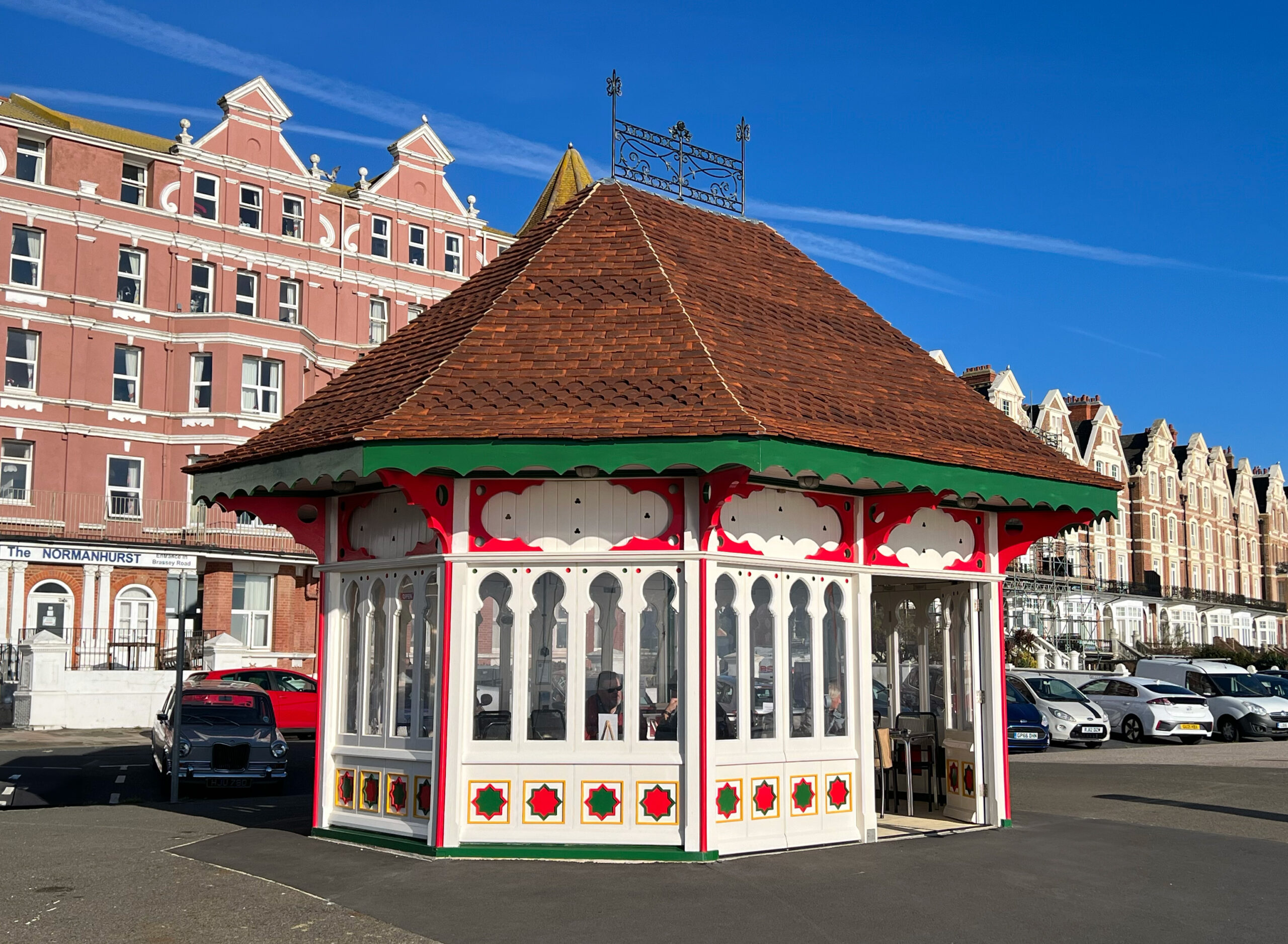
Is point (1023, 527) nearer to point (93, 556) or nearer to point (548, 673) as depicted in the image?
point (548, 673)

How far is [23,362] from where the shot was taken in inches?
1447

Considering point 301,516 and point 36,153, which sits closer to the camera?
point 301,516

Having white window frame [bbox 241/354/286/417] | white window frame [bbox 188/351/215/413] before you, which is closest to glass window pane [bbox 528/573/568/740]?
white window frame [bbox 241/354/286/417]

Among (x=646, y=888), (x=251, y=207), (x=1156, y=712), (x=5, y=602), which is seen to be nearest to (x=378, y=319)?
(x=251, y=207)

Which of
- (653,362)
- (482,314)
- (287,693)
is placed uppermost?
(482,314)

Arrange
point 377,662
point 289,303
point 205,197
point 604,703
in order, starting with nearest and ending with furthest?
point 604,703 < point 377,662 < point 205,197 < point 289,303

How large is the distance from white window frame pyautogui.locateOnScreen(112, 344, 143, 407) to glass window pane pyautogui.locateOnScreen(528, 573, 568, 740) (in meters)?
30.3

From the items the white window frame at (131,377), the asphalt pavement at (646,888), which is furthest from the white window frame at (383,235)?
the asphalt pavement at (646,888)

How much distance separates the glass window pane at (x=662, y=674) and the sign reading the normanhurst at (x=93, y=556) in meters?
25.6

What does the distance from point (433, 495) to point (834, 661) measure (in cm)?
400

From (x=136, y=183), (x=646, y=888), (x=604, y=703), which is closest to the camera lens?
(x=646, y=888)

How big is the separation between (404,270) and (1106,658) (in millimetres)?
37222

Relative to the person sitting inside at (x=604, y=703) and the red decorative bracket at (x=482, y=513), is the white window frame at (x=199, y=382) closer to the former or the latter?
the red decorative bracket at (x=482, y=513)

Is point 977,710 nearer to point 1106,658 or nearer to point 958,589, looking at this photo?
point 958,589
